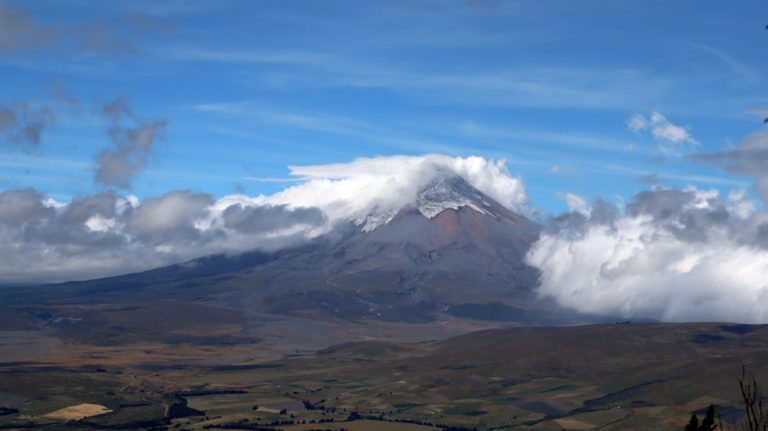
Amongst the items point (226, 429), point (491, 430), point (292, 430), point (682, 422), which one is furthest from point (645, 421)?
point (226, 429)

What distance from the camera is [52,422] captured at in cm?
19775

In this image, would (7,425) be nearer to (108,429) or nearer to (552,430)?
(108,429)

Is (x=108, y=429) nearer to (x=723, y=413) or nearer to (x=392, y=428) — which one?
(x=392, y=428)

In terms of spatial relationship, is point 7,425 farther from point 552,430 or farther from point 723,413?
point 723,413

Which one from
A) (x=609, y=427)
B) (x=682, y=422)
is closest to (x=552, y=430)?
(x=609, y=427)

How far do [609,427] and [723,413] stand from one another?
24676mm

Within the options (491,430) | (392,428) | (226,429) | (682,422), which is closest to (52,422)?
(226,429)

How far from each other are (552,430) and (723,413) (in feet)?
117

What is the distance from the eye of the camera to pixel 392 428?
19750cm

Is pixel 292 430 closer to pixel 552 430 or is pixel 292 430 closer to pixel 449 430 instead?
pixel 449 430

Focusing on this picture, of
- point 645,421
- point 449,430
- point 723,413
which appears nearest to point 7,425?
point 449,430

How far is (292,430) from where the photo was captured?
191 meters

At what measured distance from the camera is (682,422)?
189250 millimetres

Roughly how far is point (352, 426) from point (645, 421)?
5929 centimetres
